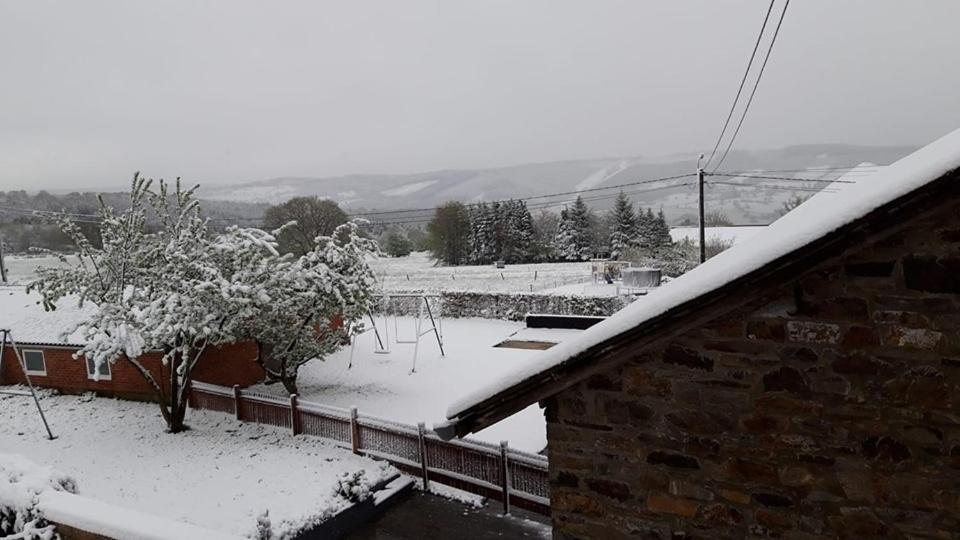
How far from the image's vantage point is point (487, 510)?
32.8 feet

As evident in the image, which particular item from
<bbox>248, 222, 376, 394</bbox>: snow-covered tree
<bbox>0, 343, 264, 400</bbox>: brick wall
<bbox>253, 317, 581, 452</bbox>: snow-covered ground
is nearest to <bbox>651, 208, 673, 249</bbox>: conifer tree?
<bbox>253, 317, 581, 452</bbox>: snow-covered ground

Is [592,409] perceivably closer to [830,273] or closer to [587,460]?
[587,460]

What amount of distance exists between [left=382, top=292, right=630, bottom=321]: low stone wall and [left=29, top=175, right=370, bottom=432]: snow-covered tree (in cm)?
1318

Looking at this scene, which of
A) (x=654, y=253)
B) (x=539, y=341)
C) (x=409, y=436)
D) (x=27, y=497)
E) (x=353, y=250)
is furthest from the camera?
(x=654, y=253)

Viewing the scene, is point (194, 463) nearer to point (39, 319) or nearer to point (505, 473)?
point (505, 473)

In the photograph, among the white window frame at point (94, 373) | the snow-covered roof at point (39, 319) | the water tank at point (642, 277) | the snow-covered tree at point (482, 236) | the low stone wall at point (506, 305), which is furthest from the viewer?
the snow-covered tree at point (482, 236)

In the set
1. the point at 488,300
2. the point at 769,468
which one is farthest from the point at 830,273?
the point at 488,300

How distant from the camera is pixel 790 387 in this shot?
9.43 ft

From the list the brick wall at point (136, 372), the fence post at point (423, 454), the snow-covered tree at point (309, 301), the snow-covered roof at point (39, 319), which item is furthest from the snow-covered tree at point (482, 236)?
the fence post at point (423, 454)

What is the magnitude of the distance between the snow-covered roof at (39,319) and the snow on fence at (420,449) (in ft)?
24.2

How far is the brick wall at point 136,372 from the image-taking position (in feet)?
54.4

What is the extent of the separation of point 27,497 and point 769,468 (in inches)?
302

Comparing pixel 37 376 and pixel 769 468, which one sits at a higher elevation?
pixel 769 468

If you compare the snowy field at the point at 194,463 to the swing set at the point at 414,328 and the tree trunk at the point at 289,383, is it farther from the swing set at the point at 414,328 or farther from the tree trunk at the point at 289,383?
the swing set at the point at 414,328
